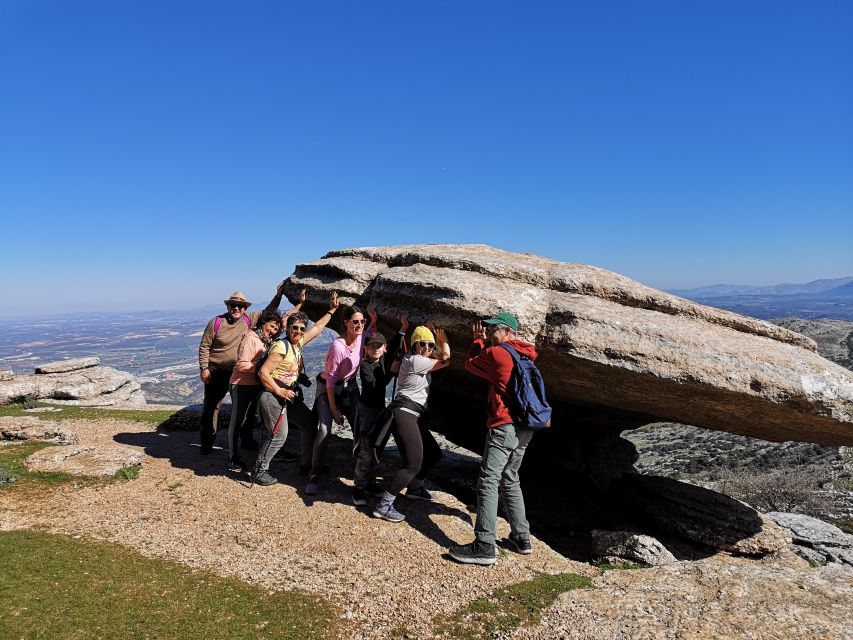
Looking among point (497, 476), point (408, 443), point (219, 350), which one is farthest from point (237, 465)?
point (497, 476)

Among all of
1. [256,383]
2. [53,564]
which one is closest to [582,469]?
[256,383]

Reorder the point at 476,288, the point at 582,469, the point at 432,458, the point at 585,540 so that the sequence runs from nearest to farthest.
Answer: the point at 432,458 < the point at 476,288 < the point at 585,540 < the point at 582,469

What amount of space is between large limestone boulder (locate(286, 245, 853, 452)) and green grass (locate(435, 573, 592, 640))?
5.60m

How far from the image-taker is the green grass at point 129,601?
6898mm

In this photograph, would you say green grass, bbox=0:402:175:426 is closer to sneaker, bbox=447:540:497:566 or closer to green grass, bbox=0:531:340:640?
green grass, bbox=0:531:340:640

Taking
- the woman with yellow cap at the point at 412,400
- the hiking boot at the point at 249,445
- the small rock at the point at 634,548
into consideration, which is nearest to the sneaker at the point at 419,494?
the woman with yellow cap at the point at 412,400

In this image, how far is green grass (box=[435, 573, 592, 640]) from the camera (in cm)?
777

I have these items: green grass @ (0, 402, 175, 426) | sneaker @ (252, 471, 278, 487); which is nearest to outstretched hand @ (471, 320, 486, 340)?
sneaker @ (252, 471, 278, 487)

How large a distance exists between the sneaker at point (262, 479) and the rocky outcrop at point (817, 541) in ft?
57.2

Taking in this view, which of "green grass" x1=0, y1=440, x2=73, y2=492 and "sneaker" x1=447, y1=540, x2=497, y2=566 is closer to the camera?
"sneaker" x1=447, y1=540, x2=497, y2=566

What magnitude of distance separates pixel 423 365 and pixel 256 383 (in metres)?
5.12

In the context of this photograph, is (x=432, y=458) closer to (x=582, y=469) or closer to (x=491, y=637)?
(x=491, y=637)

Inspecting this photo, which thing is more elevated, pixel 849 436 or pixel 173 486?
pixel 849 436

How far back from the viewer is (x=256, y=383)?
1291 centimetres
